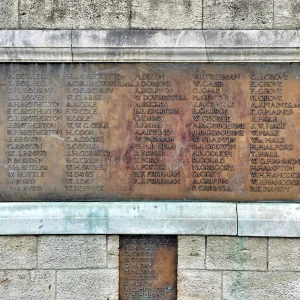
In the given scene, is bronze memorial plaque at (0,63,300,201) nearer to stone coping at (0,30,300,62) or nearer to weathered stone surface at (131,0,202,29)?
stone coping at (0,30,300,62)

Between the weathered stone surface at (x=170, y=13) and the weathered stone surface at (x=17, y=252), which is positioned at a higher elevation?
the weathered stone surface at (x=170, y=13)

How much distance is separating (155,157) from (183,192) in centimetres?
58

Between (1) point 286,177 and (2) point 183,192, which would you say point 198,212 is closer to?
(2) point 183,192

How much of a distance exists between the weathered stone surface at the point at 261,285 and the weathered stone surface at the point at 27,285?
2.22 meters

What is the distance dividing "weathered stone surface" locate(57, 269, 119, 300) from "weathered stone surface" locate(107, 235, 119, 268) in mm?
114

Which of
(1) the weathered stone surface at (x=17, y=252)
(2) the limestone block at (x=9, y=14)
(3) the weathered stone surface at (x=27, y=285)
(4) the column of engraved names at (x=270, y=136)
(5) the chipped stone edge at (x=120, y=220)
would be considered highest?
(2) the limestone block at (x=9, y=14)

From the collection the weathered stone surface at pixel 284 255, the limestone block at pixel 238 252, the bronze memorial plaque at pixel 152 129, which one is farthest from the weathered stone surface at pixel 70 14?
the weathered stone surface at pixel 284 255

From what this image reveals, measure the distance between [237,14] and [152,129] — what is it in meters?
1.78

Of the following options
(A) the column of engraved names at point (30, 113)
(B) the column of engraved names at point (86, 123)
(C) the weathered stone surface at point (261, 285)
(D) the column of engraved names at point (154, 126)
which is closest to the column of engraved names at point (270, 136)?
(D) the column of engraved names at point (154, 126)

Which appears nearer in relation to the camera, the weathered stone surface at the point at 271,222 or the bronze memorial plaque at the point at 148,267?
the weathered stone surface at the point at 271,222

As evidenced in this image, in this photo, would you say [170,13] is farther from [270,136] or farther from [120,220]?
[120,220]

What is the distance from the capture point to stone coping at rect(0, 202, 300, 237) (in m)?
4.25

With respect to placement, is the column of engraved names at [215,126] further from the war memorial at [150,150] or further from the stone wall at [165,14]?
the stone wall at [165,14]

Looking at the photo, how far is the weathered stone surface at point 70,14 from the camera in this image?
4.29 metres
